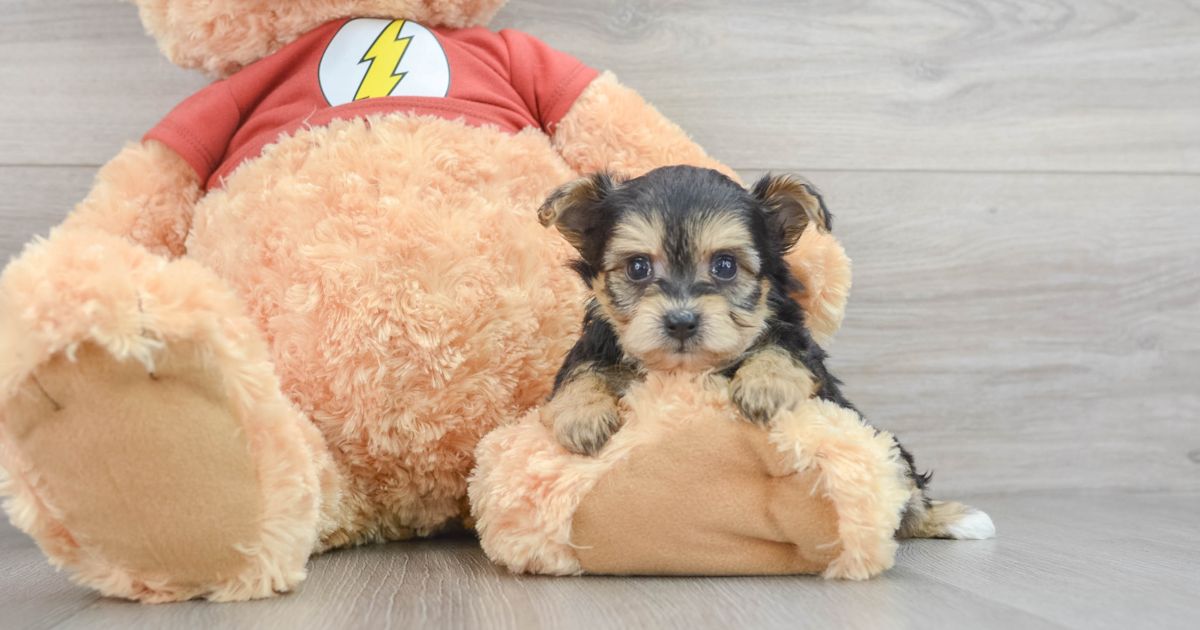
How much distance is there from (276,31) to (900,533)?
1854 millimetres

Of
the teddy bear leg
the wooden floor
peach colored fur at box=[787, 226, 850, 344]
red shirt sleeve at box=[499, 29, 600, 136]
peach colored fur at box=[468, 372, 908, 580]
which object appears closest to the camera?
the teddy bear leg

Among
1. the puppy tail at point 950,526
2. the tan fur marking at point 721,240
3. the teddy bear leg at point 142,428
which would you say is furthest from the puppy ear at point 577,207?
the puppy tail at point 950,526

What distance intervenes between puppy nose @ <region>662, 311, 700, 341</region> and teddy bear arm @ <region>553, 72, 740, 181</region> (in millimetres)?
635

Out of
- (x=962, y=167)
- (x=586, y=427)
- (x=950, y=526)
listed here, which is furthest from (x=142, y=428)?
(x=962, y=167)

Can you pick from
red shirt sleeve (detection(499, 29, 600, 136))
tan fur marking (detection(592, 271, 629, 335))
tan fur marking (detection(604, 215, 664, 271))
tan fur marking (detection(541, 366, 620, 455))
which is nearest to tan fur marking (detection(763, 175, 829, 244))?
tan fur marking (detection(604, 215, 664, 271))

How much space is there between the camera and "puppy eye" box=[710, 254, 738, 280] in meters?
1.58

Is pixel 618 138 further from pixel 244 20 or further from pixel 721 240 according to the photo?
pixel 244 20

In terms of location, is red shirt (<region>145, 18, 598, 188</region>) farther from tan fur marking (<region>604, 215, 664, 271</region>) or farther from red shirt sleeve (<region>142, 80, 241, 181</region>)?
tan fur marking (<region>604, 215, 664, 271</region>)

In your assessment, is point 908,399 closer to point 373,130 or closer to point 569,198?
point 569,198

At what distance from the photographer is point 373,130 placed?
180cm

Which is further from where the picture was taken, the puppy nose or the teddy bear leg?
the puppy nose

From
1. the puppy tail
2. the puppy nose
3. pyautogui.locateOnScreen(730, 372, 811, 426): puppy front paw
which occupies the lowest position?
the puppy tail

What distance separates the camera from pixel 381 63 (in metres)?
1.92

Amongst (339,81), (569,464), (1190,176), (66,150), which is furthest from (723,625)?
(1190,176)
